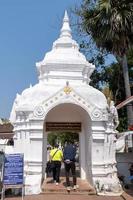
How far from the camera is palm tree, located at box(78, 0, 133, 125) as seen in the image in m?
12.8

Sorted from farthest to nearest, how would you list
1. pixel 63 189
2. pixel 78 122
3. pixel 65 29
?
pixel 65 29 → pixel 78 122 → pixel 63 189

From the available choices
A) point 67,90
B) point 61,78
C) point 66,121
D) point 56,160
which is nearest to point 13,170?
point 56,160

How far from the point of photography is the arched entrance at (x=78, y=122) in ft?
49.2

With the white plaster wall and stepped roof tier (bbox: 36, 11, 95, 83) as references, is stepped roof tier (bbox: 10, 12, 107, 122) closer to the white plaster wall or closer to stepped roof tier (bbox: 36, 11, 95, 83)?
stepped roof tier (bbox: 36, 11, 95, 83)

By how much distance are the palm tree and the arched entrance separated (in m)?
2.83

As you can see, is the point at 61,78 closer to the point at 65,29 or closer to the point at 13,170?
the point at 65,29

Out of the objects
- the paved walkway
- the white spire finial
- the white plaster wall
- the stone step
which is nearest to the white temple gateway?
the stone step

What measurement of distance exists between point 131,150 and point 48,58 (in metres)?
5.98

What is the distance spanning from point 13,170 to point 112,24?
5.87 metres

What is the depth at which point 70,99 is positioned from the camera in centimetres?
1414

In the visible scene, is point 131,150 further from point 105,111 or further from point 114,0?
point 114,0

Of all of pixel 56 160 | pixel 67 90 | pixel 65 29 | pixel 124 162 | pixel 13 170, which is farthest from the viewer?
pixel 65 29

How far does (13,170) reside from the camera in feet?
38.8

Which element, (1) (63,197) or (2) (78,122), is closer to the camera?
(1) (63,197)
